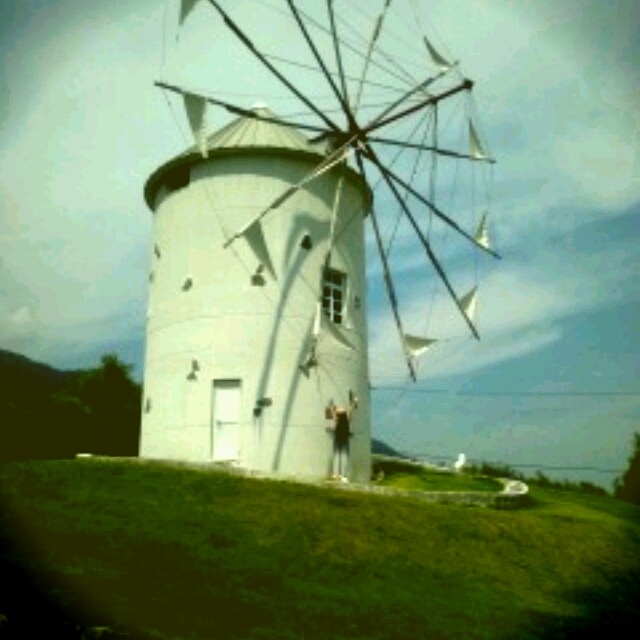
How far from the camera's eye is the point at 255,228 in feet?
72.5

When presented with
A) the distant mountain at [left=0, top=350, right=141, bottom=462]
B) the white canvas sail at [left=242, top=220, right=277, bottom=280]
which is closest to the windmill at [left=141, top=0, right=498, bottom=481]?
the white canvas sail at [left=242, top=220, right=277, bottom=280]

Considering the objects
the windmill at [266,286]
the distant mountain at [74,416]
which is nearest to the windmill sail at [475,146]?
the windmill at [266,286]

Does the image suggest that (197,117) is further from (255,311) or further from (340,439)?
(340,439)

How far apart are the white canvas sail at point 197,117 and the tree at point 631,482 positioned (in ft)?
106

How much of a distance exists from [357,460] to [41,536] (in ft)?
40.3

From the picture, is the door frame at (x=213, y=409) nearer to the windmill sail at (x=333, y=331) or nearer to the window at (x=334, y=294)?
the windmill sail at (x=333, y=331)

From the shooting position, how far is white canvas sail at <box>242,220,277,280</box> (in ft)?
72.3

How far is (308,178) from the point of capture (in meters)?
23.0

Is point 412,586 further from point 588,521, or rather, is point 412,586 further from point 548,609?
point 588,521

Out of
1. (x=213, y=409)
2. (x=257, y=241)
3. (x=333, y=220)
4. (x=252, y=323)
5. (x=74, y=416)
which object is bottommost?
(x=213, y=409)

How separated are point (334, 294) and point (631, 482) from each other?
91.0 feet

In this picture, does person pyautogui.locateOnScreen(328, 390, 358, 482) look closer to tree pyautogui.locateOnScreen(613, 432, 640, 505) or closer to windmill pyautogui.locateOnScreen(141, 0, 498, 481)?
windmill pyautogui.locateOnScreen(141, 0, 498, 481)

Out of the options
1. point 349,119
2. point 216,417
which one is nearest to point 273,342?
point 216,417

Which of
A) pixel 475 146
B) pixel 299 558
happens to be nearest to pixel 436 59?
pixel 475 146
